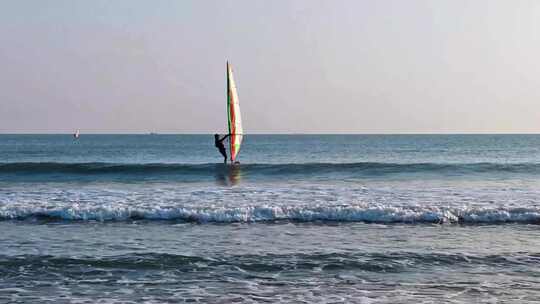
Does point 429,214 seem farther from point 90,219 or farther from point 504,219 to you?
point 90,219

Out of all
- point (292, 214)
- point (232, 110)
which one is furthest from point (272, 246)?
point (232, 110)

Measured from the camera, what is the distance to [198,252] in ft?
31.8

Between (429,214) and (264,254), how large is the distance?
16.5 feet

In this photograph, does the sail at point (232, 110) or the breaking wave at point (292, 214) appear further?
the sail at point (232, 110)

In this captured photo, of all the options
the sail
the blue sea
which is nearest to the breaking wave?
the blue sea

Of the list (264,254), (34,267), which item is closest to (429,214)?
(264,254)

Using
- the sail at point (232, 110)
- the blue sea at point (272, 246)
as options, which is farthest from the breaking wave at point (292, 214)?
the sail at point (232, 110)

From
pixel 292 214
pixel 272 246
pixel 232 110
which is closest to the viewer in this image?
pixel 272 246

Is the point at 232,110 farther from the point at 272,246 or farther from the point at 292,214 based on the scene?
the point at 272,246

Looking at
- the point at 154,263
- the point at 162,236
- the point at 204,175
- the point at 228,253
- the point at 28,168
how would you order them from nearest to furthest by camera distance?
the point at 154,263 → the point at 228,253 → the point at 162,236 → the point at 204,175 → the point at 28,168

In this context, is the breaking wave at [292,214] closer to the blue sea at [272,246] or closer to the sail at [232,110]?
the blue sea at [272,246]

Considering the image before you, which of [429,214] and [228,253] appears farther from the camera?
[429,214]

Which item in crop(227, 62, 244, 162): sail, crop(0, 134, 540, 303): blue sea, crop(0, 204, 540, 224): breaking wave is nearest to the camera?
crop(0, 134, 540, 303): blue sea

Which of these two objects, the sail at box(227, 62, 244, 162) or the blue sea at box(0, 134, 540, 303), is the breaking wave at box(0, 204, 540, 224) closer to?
the blue sea at box(0, 134, 540, 303)
